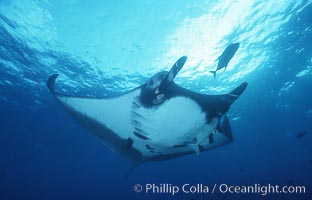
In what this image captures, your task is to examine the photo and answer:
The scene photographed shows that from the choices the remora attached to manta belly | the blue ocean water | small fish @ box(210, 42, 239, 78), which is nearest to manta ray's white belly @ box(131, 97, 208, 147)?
the remora attached to manta belly

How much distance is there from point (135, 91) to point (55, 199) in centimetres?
9354

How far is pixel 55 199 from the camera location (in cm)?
8356

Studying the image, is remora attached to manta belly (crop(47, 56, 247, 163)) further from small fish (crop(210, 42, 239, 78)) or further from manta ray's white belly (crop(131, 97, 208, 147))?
small fish (crop(210, 42, 239, 78))

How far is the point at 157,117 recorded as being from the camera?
410cm

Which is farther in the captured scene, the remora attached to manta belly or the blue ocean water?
the blue ocean water

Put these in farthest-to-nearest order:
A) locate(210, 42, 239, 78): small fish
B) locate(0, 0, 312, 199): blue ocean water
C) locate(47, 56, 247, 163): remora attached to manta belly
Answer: locate(0, 0, 312, 199): blue ocean water
locate(210, 42, 239, 78): small fish
locate(47, 56, 247, 163): remora attached to manta belly

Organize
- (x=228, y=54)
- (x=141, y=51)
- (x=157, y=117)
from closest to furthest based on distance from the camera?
(x=157, y=117) → (x=228, y=54) → (x=141, y=51)

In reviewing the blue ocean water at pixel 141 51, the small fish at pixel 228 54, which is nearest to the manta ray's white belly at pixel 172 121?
the small fish at pixel 228 54

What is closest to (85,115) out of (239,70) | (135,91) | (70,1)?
(135,91)

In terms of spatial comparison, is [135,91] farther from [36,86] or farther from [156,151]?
[36,86]

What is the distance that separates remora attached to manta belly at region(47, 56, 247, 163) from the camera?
3.73m

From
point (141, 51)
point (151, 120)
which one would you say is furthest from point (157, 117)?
point (141, 51)

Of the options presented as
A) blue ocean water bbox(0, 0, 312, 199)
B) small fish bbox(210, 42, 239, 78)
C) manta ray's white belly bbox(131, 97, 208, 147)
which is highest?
blue ocean water bbox(0, 0, 312, 199)

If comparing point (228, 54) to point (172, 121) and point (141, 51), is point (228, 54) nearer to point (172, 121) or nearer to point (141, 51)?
point (172, 121)
